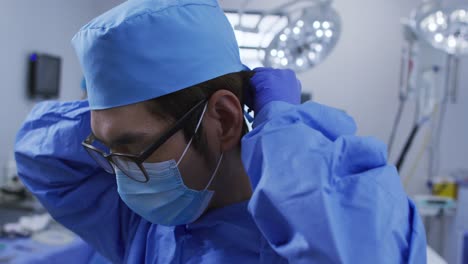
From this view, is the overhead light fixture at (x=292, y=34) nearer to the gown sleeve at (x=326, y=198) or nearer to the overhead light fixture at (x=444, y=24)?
the overhead light fixture at (x=444, y=24)

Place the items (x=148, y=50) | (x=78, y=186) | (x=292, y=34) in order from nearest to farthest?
(x=148, y=50) < (x=78, y=186) < (x=292, y=34)

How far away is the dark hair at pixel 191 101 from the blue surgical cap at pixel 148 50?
0.05ft

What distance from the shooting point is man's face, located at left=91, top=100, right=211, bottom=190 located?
778mm

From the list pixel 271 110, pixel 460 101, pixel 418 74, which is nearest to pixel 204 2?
pixel 271 110

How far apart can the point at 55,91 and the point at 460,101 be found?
9.73ft

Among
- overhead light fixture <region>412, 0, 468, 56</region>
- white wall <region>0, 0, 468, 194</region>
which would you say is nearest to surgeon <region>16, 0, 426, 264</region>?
overhead light fixture <region>412, 0, 468, 56</region>

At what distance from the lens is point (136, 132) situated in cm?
78

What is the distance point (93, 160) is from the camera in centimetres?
98

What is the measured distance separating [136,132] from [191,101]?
11 cm

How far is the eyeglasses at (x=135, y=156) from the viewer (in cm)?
79

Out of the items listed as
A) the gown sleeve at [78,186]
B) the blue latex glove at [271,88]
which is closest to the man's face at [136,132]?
the blue latex glove at [271,88]

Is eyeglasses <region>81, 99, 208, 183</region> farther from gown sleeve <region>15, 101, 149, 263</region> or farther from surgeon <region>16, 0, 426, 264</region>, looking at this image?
gown sleeve <region>15, 101, 149, 263</region>

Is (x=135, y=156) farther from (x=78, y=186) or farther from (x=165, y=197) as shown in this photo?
(x=78, y=186)

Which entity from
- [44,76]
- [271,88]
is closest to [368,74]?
[44,76]
